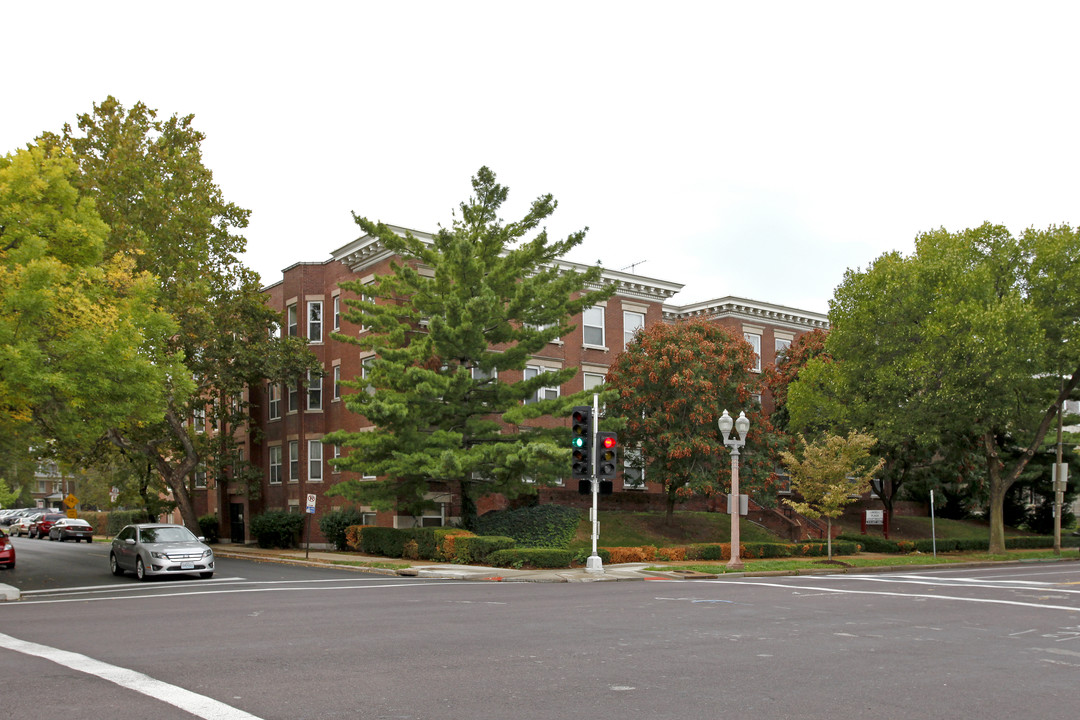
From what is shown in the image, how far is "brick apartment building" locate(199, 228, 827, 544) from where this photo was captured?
3856 centimetres

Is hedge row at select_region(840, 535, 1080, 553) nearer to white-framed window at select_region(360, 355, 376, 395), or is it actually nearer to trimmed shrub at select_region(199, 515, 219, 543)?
white-framed window at select_region(360, 355, 376, 395)

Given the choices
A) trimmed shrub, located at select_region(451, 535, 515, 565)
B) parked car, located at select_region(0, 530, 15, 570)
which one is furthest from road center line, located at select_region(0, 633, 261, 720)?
parked car, located at select_region(0, 530, 15, 570)

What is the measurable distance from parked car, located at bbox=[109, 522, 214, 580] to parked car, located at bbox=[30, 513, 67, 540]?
33574 mm

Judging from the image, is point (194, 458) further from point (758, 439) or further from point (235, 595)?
point (758, 439)

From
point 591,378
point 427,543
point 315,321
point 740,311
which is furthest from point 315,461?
point 740,311

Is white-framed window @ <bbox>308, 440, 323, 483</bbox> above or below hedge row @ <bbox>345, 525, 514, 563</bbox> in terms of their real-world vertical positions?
above

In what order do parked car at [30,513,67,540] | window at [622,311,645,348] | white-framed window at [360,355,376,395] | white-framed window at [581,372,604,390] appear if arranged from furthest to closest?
parked car at [30,513,67,540] → window at [622,311,645,348] → white-framed window at [581,372,604,390] → white-framed window at [360,355,376,395]

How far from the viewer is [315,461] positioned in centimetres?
4003

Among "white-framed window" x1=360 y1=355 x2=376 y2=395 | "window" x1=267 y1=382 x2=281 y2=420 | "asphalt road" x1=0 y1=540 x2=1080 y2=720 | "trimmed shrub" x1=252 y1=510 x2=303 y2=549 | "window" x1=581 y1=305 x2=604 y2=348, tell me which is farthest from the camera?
"window" x1=267 y1=382 x2=281 y2=420

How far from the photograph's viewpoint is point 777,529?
1608 inches

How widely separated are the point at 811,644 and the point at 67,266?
19761mm

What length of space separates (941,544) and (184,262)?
110 ft

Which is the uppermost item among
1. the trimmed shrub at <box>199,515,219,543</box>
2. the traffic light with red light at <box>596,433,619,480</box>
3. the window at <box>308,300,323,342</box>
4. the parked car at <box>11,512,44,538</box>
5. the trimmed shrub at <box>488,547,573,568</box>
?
the window at <box>308,300,323,342</box>

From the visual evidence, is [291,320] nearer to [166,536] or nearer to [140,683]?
[166,536]
